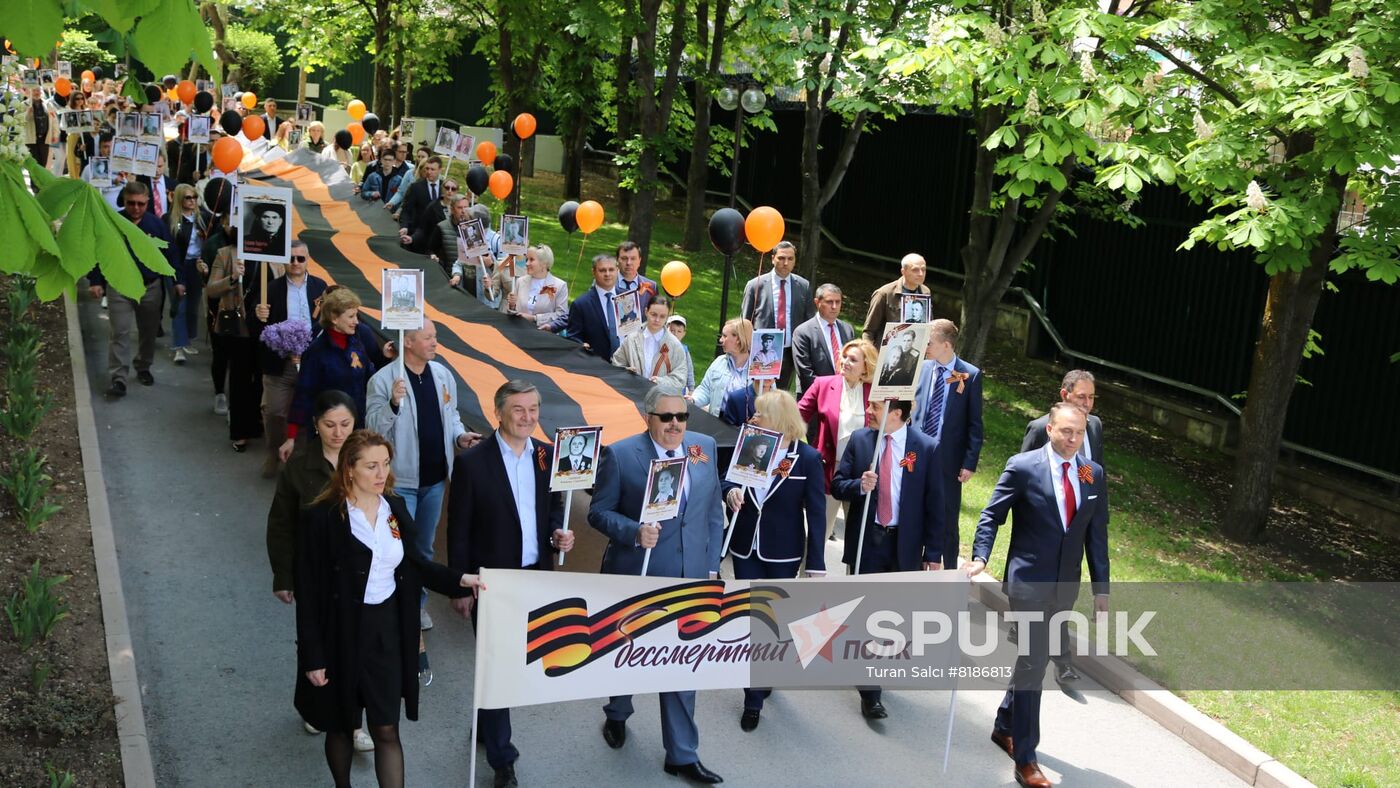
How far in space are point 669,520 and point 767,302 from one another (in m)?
4.94

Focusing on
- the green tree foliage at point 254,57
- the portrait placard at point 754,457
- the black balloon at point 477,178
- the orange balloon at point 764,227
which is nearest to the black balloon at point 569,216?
the black balloon at point 477,178

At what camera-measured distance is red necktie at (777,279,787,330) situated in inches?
447

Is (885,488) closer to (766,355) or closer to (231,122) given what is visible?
(766,355)

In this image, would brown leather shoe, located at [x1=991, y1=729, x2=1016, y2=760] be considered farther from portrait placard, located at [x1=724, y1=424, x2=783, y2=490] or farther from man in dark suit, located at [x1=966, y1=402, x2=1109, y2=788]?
portrait placard, located at [x1=724, y1=424, x2=783, y2=490]

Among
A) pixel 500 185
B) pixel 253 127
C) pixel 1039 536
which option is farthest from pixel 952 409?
pixel 253 127

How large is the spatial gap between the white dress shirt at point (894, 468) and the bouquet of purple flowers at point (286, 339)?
4.73 meters

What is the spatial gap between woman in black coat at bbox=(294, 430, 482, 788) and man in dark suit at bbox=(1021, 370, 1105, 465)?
13.5 feet

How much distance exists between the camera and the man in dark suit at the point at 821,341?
33.2 ft

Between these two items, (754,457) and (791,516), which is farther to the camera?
(791,516)

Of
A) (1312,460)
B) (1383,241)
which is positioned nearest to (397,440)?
(1383,241)

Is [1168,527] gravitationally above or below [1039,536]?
below

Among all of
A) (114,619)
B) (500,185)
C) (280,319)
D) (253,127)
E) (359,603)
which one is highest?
(253,127)

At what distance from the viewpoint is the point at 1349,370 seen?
13.7 m

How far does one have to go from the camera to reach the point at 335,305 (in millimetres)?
8531
